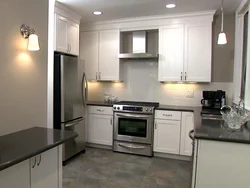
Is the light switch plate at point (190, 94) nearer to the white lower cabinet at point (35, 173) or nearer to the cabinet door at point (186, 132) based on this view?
the cabinet door at point (186, 132)

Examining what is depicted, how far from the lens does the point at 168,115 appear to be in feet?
12.3

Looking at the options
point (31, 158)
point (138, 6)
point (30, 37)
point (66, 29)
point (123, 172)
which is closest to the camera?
point (31, 158)

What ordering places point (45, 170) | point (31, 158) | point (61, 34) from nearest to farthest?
point (31, 158) → point (45, 170) → point (61, 34)

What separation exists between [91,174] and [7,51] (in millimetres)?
2131

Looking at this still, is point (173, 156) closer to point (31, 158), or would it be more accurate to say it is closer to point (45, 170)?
point (45, 170)

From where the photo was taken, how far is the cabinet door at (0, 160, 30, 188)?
1353 millimetres

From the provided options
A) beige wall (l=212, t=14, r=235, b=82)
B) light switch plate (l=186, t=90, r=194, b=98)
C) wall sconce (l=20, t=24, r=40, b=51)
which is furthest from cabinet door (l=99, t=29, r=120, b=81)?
wall sconce (l=20, t=24, r=40, b=51)

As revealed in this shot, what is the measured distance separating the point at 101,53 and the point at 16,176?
3.34 meters

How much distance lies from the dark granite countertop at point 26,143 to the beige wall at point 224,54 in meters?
3.18

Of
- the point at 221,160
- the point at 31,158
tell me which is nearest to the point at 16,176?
the point at 31,158

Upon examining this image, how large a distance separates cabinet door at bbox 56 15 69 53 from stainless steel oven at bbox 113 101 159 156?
1.44 meters

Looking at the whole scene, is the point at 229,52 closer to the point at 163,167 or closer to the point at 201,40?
the point at 201,40

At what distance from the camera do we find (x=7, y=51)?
180cm

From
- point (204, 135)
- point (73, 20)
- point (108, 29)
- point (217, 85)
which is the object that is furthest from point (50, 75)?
point (217, 85)
